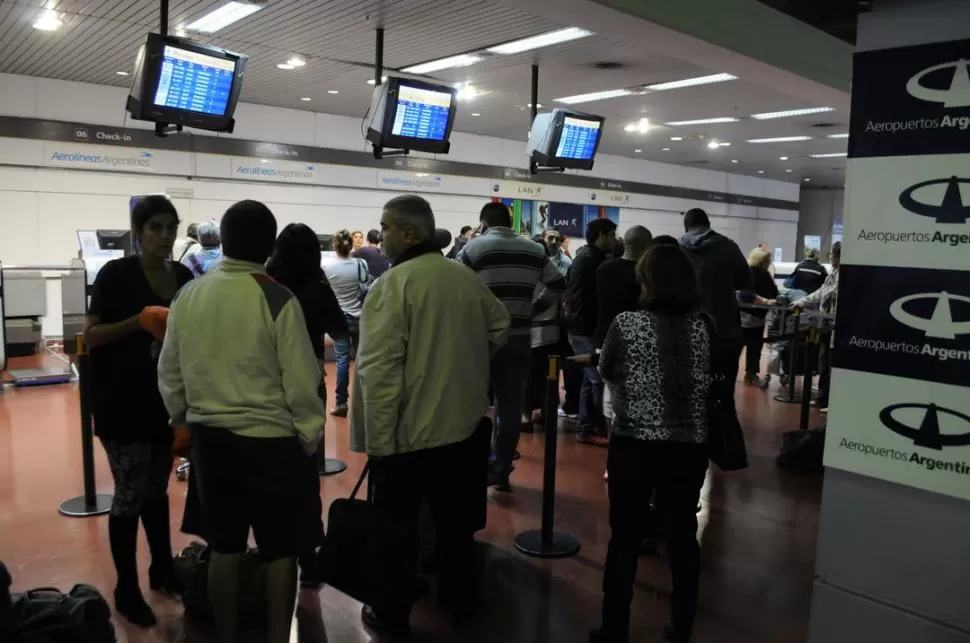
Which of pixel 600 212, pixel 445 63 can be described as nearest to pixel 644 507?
pixel 445 63

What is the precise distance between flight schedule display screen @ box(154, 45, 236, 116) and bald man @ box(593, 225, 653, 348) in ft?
9.67

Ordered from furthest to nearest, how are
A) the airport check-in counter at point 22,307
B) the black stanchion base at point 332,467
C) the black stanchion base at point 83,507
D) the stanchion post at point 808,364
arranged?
1. the airport check-in counter at point 22,307
2. the stanchion post at point 808,364
3. the black stanchion base at point 332,467
4. the black stanchion base at point 83,507

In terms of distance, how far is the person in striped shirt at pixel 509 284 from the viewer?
12.9 feet

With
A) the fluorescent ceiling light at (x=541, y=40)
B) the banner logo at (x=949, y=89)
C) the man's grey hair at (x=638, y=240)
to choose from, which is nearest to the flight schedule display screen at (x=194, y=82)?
the fluorescent ceiling light at (x=541, y=40)

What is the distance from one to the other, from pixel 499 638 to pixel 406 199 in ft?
5.27

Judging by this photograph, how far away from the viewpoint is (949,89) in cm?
180

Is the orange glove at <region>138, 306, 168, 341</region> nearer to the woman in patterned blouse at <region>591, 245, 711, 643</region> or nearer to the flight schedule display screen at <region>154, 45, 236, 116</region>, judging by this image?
the woman in patterned blouse at <region>591, 245, 711, 643</region>

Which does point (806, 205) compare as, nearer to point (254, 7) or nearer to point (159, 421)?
point (254, 7)

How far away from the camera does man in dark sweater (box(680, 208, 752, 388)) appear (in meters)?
4.88

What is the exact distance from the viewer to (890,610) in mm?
1979

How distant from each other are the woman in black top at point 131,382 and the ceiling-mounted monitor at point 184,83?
2.48 m

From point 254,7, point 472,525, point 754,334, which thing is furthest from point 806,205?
point 472,525

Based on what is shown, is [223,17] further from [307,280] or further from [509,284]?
[307,280]

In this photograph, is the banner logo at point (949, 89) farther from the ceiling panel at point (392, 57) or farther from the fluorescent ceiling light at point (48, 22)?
the fluorescent ceiling light at point (48, 22)
